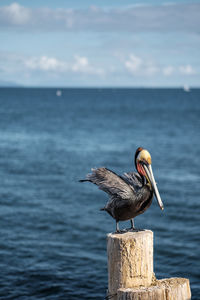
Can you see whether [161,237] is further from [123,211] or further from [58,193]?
[123,211]

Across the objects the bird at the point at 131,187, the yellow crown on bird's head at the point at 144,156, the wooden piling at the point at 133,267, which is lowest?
the wooden piling at the point at 133,267

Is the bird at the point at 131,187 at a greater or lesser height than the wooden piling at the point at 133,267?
greater

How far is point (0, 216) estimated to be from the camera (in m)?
26.1

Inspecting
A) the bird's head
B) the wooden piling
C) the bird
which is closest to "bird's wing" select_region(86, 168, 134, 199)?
the bird

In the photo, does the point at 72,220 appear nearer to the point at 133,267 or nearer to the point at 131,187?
the point at 131,187

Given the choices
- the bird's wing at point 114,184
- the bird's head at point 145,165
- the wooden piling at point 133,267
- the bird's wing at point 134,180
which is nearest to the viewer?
the wooden piling at point 133,267

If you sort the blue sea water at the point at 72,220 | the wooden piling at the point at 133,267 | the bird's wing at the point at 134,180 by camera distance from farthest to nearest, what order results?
the blue sea water at the point at 72,220, the bird's wing at the point at 134,180, the wooden piling at the point at 133,267

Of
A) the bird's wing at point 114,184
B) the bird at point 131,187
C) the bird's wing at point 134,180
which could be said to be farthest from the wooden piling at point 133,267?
the bird's wing at point 134,180

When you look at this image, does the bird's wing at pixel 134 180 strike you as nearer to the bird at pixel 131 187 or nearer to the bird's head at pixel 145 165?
the bird at pixel 131 187

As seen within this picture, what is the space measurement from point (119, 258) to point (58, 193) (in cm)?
2508

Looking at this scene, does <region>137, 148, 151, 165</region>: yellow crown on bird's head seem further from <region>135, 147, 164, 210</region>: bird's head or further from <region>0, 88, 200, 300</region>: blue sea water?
<region>0, 88, 200, 300</region>: blue sea water

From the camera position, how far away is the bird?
6.99 meters

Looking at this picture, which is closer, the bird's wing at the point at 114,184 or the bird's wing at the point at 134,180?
the bird's wing at the point at 114,184

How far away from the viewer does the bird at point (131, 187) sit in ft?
22.9
